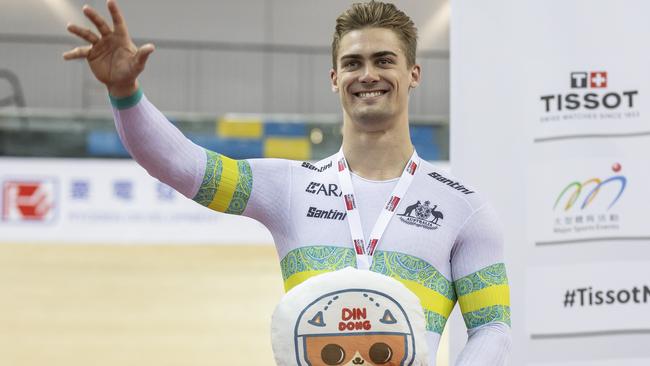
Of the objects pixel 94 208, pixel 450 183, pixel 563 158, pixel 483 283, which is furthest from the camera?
pixel 94 208

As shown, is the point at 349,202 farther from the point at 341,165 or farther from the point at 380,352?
the point at 380,352

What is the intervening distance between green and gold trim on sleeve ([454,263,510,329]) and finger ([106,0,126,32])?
94cm

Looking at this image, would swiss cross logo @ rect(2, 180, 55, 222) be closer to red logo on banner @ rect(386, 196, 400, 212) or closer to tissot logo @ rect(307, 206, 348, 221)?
tissot logo @ rect(307, 206, 348, 221)

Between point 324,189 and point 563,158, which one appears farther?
point 563,158

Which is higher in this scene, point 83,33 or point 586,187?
point 83,33

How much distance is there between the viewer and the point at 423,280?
185cm

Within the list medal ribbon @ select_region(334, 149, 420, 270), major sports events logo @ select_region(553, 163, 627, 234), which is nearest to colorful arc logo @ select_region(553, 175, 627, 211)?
major sports events logo @ select_region(553, 163, 627, 234)

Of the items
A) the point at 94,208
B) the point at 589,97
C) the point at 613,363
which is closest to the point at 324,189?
the point at 589,97

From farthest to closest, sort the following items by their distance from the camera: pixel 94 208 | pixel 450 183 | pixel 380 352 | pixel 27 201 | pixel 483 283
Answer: pixel 94 208, pixel 27 201, pixel 450 183, pixel 483 283, pixel 380 352

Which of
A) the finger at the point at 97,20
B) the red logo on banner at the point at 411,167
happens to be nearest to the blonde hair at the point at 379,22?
the red logo on banner at the point at 411,167

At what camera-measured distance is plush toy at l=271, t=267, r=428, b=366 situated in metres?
1.46

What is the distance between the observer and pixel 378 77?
1.80 metres

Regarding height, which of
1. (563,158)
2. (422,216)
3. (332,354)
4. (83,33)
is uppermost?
(83,33)

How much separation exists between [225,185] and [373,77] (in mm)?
403
